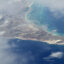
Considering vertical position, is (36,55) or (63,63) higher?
(36,55)

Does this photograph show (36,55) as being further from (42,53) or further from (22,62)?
(22,62)

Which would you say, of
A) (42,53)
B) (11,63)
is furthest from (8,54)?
(42,53)

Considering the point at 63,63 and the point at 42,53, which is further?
the point at 42,53

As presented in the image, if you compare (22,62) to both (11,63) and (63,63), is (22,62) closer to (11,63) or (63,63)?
(11,63)

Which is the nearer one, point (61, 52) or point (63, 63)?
point (63, 63)

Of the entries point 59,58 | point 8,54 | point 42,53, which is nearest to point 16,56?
point 8,54

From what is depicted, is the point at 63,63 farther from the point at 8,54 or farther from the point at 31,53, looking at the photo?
the point at 8,54

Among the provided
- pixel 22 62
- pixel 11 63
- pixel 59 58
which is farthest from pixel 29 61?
pixel 59 58
